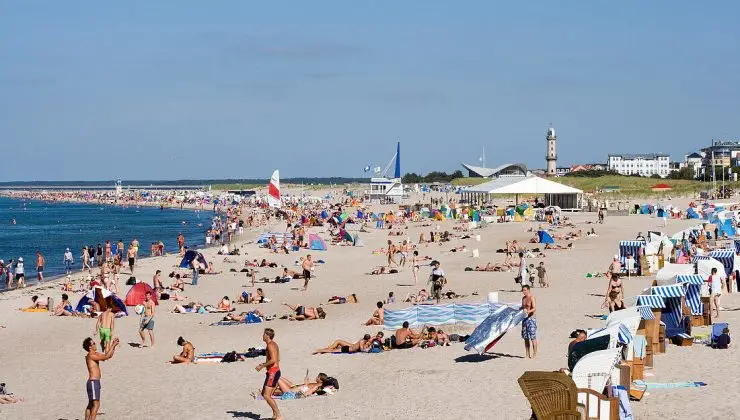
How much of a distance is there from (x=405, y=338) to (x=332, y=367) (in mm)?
1528

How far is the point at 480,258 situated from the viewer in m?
27.8

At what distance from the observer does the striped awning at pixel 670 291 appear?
12597 mm

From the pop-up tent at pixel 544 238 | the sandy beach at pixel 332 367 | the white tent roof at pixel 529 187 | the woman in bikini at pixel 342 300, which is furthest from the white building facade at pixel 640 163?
the woman in bikini at pixel 342 300

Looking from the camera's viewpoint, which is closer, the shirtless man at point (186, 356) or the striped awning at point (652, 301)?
the striped awning at point (652, 301)

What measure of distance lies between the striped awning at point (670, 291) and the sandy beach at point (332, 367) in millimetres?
942

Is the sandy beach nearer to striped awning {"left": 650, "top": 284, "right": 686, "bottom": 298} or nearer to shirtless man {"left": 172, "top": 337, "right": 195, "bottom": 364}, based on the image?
shirtless man {"left": 172, "top": 337, "right": 195, "bottom": 364}

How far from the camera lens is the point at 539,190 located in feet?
143

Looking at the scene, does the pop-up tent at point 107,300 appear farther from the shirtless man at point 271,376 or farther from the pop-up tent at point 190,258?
the shirtless man at point 271,376

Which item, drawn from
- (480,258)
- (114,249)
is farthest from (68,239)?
(480,258)

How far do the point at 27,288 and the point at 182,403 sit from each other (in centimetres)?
1616

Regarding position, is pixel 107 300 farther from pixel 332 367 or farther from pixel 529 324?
pixel 529 324

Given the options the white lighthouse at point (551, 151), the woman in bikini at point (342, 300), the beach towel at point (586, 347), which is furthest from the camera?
the white lighthouse at point (551, 151)

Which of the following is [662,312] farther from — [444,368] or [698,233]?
[698,233]

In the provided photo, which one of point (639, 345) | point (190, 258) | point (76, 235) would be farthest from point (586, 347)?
point (76, 235)
